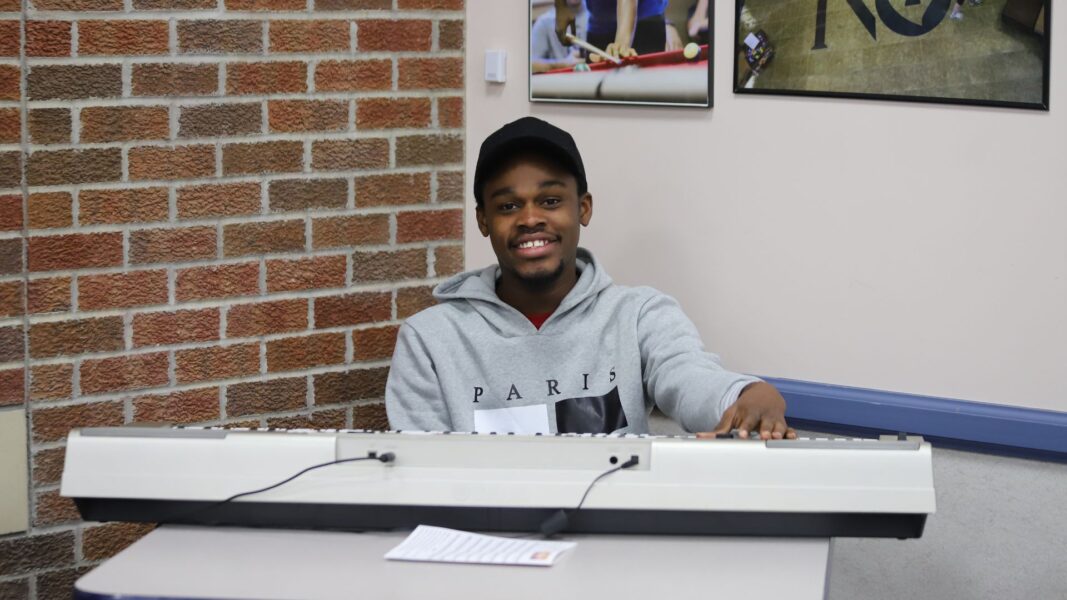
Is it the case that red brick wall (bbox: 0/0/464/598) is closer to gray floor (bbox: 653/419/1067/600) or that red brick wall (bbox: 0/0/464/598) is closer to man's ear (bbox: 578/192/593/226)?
man's ear (bbox: 578/192/593/226)

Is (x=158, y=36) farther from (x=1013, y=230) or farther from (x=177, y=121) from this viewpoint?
(x=1013, y=230)

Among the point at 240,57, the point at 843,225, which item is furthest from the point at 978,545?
the point at 240,57

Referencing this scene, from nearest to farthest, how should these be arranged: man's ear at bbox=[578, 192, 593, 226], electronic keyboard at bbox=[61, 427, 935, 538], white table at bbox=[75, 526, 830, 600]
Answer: white table at bbox=[75, 526, 830, 600]
electronic keyboard at bbox=[61, 427, 935, 538]
man's ear at bbox=[578, 192, 593, 226]

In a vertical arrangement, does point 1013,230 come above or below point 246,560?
above

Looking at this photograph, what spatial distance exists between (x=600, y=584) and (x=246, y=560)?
46 centimetres

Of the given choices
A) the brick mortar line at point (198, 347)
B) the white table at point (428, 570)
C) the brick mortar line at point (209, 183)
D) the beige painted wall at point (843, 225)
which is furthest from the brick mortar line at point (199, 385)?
the white table at point (428, 570)

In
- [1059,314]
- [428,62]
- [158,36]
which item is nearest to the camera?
[1059,314]

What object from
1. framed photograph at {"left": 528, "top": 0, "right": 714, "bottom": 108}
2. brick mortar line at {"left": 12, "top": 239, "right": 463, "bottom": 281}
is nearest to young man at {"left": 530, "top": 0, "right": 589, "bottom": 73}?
framed photograph at {"left": 528, "top": 0, "right": 714, "bottom": 108}

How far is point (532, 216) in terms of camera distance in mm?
2521

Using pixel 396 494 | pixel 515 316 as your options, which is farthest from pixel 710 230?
pixel 396 494

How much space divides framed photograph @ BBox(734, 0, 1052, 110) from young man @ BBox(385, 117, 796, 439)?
1.51ft

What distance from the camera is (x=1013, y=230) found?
2.46 meters

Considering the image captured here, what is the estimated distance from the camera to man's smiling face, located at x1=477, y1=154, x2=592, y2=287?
253 cm

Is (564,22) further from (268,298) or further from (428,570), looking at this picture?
(428,570)
